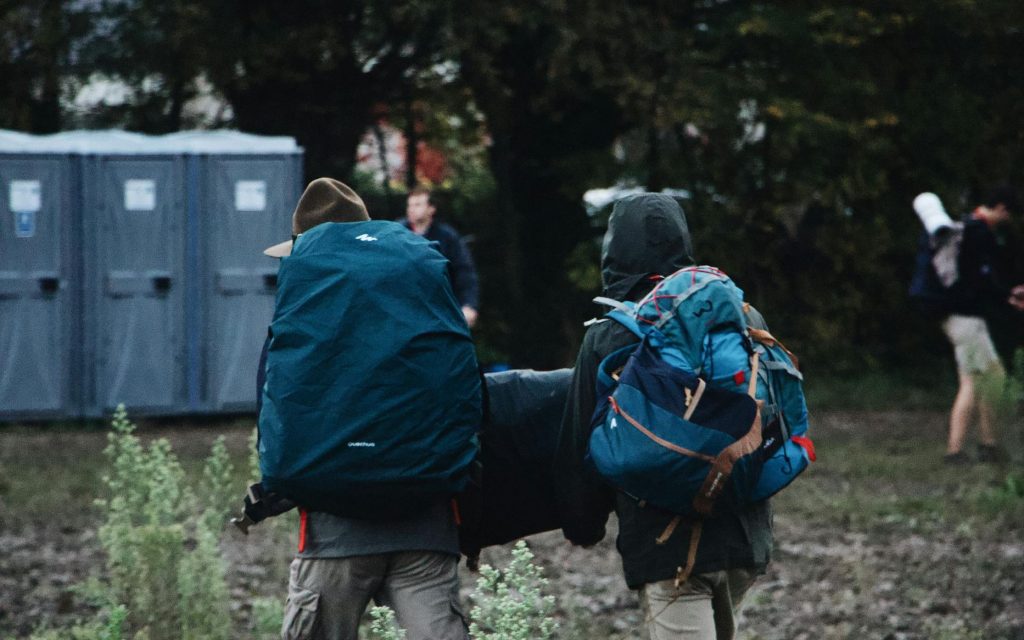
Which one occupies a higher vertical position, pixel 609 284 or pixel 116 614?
pixel 609 284

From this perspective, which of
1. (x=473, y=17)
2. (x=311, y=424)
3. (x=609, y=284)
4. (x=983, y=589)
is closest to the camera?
(x=311, y=424)

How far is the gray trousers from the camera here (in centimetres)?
412

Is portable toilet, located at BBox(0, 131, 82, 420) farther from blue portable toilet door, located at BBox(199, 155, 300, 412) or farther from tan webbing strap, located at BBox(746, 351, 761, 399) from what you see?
tan webbing strap, located at BBox(746, 351, 761, 399)

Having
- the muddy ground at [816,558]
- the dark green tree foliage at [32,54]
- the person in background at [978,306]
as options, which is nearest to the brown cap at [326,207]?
the muddy ground at [816,558]

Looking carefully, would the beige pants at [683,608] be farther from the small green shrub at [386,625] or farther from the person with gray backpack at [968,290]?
the person with gray backpack at [968,290]

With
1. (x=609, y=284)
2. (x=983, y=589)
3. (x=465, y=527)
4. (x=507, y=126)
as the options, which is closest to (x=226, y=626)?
(x=465, y=527)

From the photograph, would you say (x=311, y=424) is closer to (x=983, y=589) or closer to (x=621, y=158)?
(x=983, y=589)

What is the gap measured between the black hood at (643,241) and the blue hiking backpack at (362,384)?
0.56m

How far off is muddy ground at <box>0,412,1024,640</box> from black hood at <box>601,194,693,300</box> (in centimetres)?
263

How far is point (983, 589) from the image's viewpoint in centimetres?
789

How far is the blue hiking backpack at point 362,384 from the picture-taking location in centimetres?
396

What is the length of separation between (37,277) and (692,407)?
10745mm

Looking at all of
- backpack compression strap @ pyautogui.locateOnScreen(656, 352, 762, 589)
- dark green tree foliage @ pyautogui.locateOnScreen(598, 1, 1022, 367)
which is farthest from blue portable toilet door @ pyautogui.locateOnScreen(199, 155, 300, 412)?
backpack compression strap @ pyautogui.locateOnScreen(656, 352, 762, 589)

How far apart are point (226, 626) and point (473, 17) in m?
10.0
